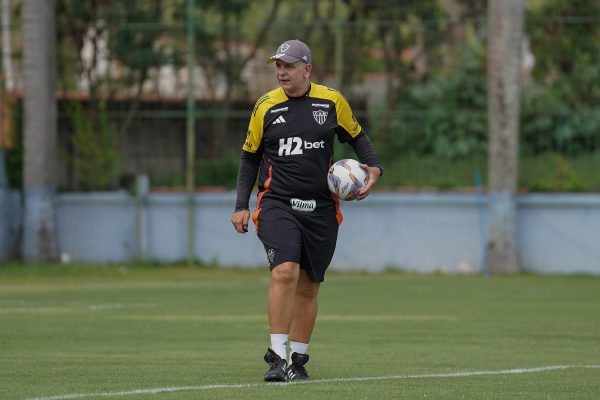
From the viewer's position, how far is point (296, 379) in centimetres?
892

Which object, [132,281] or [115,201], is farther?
[115,201]

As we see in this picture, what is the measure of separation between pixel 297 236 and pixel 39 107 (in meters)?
16.3

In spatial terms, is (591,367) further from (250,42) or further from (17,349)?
(250,42)

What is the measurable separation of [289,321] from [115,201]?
1713 centimetres

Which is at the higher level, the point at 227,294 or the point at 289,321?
the point at 289,321

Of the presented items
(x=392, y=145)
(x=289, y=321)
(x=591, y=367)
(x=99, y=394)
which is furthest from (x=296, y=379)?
(x=392, y=145)

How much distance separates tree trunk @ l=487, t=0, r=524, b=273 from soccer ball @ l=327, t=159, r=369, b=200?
584 inches

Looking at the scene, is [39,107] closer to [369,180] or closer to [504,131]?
[504,131]

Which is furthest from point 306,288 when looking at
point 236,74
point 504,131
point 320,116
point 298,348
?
point 236,74

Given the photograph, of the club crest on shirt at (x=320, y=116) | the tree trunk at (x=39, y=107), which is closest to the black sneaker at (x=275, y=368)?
the club crest on shirt at (x=320, y=116)

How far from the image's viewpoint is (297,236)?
9.05m

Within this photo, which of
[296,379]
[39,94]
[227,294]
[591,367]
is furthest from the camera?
[39,94]

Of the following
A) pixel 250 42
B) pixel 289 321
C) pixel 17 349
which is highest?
pixel 250 42

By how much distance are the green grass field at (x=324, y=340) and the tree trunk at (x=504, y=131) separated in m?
1.43
